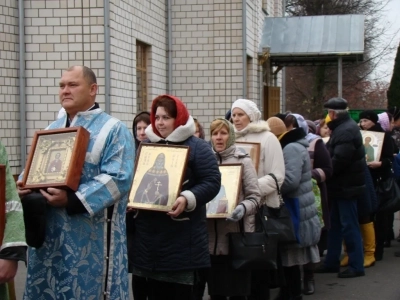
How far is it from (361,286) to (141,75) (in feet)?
21.6

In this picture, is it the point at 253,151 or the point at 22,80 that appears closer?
the point at 253,151

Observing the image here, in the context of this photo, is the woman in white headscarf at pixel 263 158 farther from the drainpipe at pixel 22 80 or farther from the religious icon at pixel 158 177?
the drainpipe at pixel 22 80

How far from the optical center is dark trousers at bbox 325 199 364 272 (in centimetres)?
879

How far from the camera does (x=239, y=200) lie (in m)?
6.23

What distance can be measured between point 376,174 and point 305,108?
33882 millimetres

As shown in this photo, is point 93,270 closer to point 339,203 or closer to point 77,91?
point 77,91

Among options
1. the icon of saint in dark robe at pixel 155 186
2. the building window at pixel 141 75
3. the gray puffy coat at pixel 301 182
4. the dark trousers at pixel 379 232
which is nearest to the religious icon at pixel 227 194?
the icon of saint in dark robe at pixel 155 186

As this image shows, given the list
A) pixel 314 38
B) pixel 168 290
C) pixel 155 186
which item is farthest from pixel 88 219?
pixel 314 38

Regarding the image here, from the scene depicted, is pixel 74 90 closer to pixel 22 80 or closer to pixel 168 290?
pixel 168 290

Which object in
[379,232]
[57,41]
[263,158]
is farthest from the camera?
[57,41]

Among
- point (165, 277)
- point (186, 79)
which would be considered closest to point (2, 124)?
point (186, 79)

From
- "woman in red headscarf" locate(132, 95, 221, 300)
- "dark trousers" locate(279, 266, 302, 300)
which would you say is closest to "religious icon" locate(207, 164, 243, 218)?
"woman in red headscarf" locate(132, 95, 221, 300)

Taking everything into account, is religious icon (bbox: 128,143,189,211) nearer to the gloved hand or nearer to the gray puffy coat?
the gloved hand

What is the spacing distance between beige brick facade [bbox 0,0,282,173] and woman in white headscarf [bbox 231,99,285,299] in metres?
4.71
